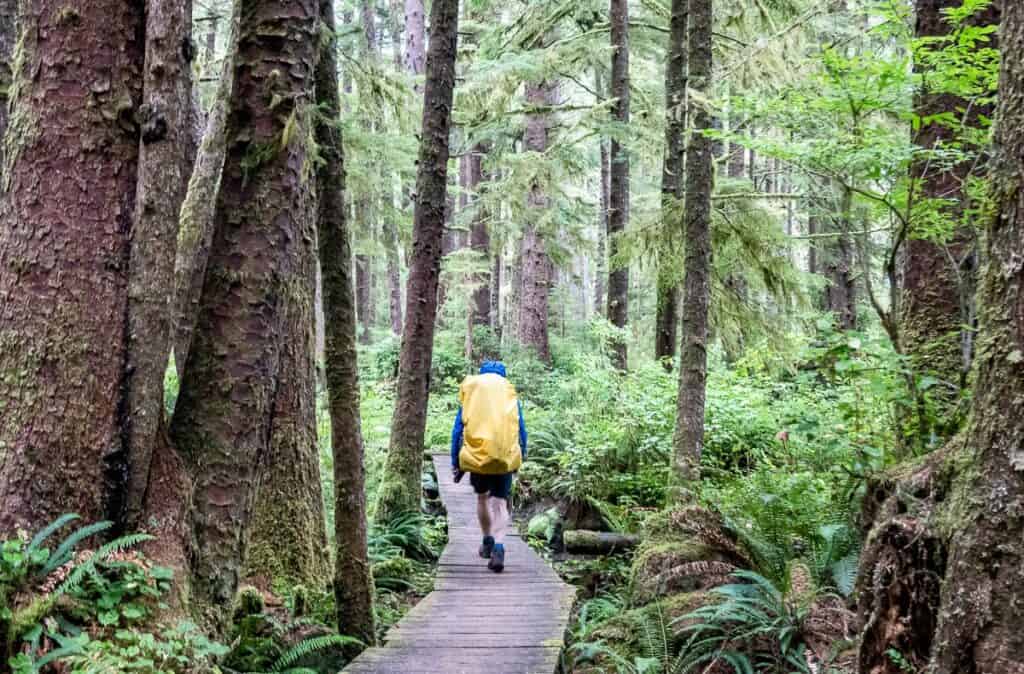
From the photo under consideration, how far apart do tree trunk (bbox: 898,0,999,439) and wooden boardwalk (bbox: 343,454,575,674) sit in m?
3.59

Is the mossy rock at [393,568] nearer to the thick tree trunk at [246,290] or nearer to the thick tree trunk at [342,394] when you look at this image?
the thick tree trunk at [342,394]

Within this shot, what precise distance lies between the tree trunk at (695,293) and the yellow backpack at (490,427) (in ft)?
6.16

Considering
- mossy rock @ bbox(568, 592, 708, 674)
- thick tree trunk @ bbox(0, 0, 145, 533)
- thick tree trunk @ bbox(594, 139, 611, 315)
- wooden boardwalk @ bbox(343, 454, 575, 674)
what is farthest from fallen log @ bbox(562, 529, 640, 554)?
thick tree trunk @ bbox(0, 0, 145, 533)

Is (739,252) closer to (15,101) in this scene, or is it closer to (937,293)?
(937,293)

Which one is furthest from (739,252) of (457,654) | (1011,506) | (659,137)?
(1011,506)

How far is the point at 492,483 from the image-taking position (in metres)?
7.50

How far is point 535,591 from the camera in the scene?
694 centimetres

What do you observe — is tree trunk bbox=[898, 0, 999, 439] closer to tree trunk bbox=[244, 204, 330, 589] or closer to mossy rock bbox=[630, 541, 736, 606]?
mossy rock bbox=[630, 541, 736, 606]

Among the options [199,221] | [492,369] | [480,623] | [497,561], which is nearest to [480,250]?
[492,369]

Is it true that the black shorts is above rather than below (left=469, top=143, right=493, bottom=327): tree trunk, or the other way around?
below

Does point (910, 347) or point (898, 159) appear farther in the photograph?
point (910, 347)

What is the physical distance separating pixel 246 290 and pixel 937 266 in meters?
5.45

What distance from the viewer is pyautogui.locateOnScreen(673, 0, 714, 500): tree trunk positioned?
7645 millimetres

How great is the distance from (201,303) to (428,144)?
5306 mm
